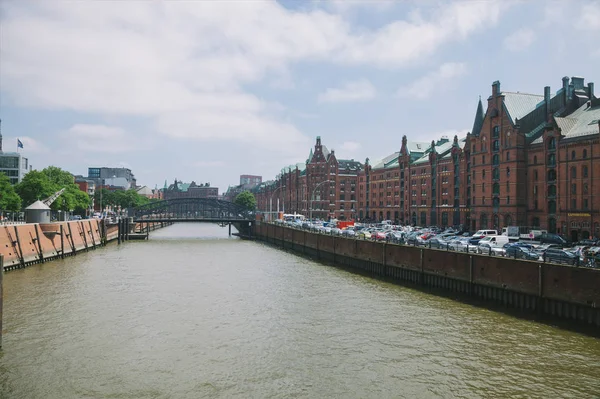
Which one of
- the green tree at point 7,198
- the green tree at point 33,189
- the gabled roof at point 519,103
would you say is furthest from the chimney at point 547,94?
the green tree at point 33,189

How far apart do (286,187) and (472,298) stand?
147286mm

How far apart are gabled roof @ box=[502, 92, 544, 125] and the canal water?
4624cm

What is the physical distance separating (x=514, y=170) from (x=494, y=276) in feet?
139

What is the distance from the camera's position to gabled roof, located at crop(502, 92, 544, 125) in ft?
247

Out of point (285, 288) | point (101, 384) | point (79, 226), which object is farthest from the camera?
point (79, 226)

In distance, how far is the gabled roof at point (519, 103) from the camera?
247ft

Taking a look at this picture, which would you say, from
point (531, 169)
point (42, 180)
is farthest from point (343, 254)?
point (42, 180)

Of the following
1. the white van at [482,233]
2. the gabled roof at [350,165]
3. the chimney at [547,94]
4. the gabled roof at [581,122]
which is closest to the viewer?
the white van at [482,233]

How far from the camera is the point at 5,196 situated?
8112 centimetres

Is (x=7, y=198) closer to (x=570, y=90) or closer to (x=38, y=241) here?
(x=38, y=241)

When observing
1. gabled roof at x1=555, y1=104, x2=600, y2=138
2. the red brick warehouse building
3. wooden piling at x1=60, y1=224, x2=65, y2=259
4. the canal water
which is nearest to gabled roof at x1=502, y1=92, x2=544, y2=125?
the red brick warehouse building

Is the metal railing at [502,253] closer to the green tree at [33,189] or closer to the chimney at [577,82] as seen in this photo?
the chimney at [577,82]

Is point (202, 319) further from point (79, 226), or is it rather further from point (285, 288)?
point (79, 226)

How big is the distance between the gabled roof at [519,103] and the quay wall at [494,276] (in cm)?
3626
